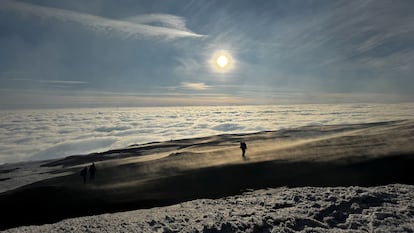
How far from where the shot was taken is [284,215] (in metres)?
20.0

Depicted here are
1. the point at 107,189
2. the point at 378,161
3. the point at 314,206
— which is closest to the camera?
the point at 314,206

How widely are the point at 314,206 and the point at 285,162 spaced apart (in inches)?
656

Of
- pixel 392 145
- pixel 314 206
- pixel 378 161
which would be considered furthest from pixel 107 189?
pixel 392 145

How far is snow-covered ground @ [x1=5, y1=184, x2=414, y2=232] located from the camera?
1845cm

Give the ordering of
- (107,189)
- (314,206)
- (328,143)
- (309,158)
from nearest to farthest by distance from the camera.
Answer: (314,206) → (107,189) → (309,158) → (328,143)

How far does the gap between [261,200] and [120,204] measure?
1434cm

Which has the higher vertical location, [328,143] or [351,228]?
[328,143]

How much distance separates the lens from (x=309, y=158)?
38406 mm

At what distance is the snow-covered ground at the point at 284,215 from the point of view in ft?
60.5

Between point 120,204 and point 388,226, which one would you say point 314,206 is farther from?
point 120,204

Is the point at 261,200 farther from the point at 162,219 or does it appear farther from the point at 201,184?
the point at 201,184

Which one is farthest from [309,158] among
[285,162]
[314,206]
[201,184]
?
[314,206]

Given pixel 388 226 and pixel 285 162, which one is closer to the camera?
pixel 388 226

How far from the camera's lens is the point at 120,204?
95.8ft
